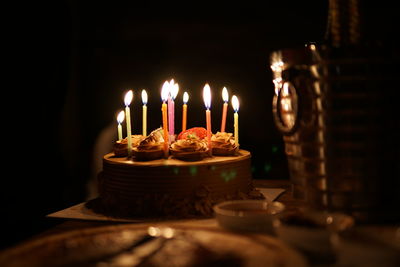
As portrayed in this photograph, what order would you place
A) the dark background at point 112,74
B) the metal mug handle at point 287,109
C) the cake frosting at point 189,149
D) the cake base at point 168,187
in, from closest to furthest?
the metal mug handle at point 287,109, the cake base at point 168,187, the cake frosting at point 189,149, the dark background at point 112,74

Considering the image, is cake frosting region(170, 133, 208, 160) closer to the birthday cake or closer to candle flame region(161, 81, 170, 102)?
the birthday cake

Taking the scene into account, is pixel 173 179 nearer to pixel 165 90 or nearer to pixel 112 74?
pixel 165 90

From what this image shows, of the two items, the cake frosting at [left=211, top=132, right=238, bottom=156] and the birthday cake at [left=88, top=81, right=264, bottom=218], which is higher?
the cake frosting at [left=211, top=132, right=238, bottom=156]

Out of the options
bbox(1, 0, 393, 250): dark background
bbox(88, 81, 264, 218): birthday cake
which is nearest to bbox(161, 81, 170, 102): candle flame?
bbox(88, 81, 264, 218): birthday cake

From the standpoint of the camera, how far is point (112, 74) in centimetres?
305

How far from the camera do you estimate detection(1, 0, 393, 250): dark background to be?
→ 2.78 meters

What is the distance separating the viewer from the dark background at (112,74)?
2.78 metres

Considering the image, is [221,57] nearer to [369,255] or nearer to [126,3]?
[126,3]

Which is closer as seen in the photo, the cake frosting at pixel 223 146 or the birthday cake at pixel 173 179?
the birthday cake at pixel 173 179

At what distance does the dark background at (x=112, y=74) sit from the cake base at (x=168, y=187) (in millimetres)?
854

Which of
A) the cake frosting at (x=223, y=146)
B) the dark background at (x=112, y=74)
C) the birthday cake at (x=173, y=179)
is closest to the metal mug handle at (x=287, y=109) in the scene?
the birthday cake at (x=173, y=179)

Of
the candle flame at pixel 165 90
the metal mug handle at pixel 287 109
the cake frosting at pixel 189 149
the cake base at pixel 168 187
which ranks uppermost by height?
the candle flame at pixel 165 90

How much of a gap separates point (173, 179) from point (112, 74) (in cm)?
127

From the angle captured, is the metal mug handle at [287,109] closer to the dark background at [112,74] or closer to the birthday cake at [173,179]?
the birthday cake at [173,179]
